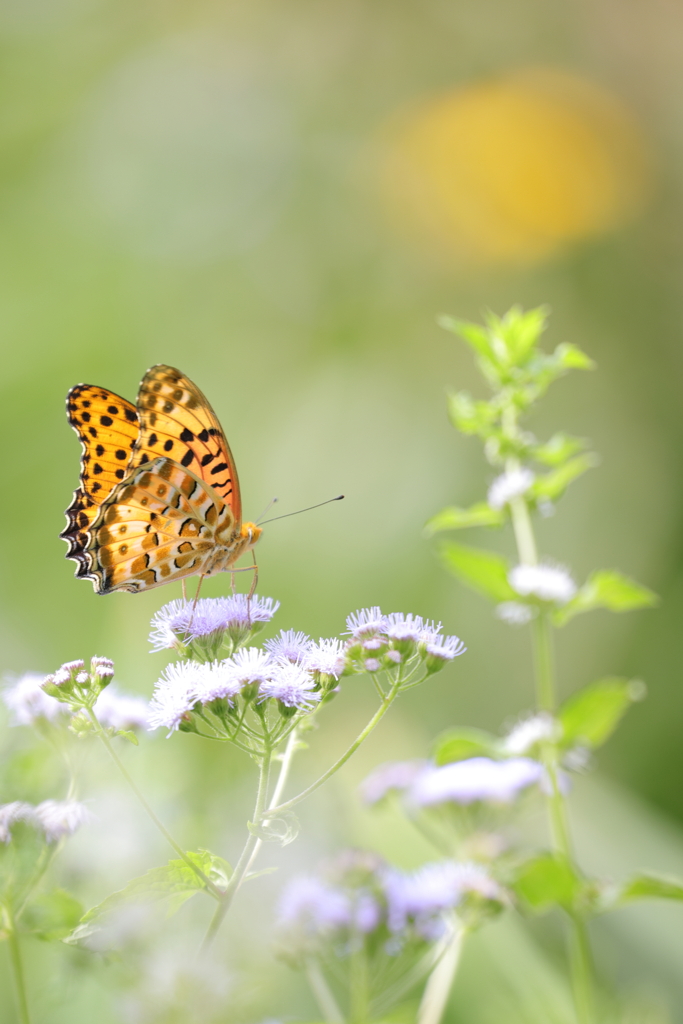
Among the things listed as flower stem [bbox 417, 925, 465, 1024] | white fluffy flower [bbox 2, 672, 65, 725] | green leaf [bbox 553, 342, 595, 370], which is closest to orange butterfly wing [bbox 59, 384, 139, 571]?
white fluffy flower [bbox 2, 672, 65, 725]

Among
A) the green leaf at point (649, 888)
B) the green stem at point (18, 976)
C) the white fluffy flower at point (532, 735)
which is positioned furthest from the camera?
the white fluffy flower at point (532, 735)

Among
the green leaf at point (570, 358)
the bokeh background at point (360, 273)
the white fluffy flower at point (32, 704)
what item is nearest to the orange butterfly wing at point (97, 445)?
the white fluffy flower at point (32, 704)

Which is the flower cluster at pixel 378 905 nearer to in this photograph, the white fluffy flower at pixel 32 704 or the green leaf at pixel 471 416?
the white fluffy flower at pixel 32 704

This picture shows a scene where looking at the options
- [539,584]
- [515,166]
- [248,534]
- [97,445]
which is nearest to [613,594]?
[539,584]

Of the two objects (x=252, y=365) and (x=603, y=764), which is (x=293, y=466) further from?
(x=603, y=764)

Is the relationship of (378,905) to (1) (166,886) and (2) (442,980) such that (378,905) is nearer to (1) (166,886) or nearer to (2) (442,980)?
(2) (442,980)

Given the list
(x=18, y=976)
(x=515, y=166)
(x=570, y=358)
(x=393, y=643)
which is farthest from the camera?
(x=515, y=166)
